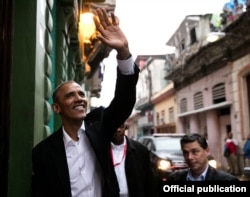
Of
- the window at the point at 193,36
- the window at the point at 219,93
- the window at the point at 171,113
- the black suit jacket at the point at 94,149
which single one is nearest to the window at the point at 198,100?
the window at the point at 219,93

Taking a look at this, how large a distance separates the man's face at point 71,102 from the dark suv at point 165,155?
6256 millimetres

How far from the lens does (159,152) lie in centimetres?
1098

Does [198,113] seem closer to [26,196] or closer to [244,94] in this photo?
[244,94]

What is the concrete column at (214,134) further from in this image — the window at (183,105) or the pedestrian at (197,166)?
the pedestrian at (197,166)

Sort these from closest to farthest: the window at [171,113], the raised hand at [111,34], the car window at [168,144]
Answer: the raised hand at [111,34], the car window at [168,144], the window at [171,113]

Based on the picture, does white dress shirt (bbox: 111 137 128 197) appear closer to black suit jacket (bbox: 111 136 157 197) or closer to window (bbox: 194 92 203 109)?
black suit jacket (bbox: 111 136 157 197)

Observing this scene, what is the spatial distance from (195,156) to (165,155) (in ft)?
24.8

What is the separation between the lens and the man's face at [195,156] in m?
2.86

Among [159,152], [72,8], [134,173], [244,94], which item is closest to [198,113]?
[244,94]

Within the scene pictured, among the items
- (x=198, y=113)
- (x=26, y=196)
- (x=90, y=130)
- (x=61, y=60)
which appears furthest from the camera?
(x=198, y=113)

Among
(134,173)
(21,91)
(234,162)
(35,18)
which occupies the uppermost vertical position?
(35,18)

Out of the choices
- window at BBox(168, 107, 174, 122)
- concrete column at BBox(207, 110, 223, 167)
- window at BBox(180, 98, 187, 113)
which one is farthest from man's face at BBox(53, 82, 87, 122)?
window at BBox(168, 107, 174, 122)

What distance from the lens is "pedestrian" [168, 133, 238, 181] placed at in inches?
109

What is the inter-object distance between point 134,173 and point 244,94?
14.7 m
